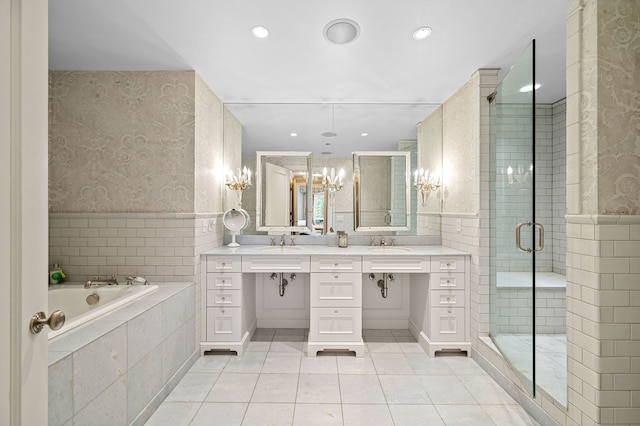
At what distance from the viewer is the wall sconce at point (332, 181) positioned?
3.53 meters

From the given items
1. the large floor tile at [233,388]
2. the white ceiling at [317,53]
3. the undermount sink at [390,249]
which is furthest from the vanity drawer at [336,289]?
the white ceiling at [317,53]

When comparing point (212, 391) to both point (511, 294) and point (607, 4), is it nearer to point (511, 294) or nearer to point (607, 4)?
point (511, 294)

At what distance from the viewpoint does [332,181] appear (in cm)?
353

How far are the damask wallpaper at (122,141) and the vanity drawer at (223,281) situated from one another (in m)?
0.62

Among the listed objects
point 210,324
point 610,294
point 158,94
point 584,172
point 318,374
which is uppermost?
point 158,94

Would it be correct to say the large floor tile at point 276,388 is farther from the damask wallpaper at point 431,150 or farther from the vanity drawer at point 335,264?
the damask wallpaper at point 431,150

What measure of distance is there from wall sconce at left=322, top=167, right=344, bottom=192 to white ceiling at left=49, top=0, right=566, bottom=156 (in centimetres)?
23

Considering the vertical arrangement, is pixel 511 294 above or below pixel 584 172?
below

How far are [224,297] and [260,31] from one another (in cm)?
211

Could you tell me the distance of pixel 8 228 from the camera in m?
0.90

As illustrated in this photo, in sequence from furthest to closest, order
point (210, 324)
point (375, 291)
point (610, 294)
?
point (375, 291)
point (210, 324)
point (610, 294)

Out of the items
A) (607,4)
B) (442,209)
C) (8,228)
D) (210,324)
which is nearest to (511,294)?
(442,209)

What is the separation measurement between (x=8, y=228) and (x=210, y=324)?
2201mm

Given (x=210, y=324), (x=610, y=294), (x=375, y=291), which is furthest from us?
(x=375, y=291)
